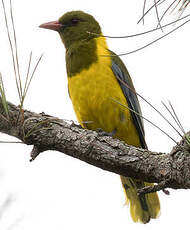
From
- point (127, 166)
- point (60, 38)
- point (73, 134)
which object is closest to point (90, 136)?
point (73, 134)

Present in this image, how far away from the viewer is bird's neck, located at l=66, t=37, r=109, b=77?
155 inches

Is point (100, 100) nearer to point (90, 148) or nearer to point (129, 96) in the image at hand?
point (129, 96)

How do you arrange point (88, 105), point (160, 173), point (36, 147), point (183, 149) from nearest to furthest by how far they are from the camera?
point (183, 149) < point (160, 173) < point (36, 147) < point (88, 105)

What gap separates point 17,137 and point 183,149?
104 centimetres

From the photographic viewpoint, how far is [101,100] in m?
3.76

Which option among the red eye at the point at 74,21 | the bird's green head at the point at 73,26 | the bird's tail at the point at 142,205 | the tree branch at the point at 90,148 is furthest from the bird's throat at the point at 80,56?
the tree branch at the point at 90,148

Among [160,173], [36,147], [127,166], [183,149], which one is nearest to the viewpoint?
[183,149]

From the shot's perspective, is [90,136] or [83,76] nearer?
[90,136]

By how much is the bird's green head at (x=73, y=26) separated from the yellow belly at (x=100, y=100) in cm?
60

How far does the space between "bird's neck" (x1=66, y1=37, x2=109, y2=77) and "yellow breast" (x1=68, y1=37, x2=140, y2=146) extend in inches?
2.1

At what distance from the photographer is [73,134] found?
2576 millimetres

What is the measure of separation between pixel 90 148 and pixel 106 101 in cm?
134

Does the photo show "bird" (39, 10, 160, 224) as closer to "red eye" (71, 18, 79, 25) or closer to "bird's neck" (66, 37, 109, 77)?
"bird's neck" (66, 37, 109, 77)

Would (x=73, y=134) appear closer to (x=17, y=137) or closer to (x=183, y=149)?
(x=17, y=137)
